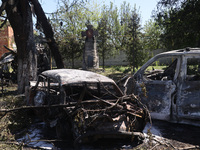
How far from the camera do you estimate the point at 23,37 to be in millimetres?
8531

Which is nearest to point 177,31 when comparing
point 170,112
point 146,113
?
point 170,112

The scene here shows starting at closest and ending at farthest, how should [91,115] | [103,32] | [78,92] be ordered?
[91,115], [78,92], [103,32]

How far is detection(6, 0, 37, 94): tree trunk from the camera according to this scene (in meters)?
8.46

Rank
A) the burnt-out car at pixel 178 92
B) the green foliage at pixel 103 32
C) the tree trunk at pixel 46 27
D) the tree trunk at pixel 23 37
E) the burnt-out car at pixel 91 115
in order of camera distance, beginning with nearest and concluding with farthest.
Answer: the burnt-out car at pixel 91 115
the burnt-out car at pixel 178 92
the tree trunk at pixel 23 37
the tree trunk at pixel 46 27
the green foliage at pixel 103 32

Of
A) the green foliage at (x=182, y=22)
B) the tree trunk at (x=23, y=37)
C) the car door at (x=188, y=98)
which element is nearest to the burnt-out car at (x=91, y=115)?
the car door at (x=188, y=98)

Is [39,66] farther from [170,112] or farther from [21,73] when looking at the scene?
[170,112]

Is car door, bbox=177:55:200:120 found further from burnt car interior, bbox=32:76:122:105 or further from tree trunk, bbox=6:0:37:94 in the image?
tree trunk, bbox=6:0:37:94

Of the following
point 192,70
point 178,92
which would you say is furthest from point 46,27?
point 178,92

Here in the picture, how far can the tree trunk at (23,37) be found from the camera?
8.46 metres

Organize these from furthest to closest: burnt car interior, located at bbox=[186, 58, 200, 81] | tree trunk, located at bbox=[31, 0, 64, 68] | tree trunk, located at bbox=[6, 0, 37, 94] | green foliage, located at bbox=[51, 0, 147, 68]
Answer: green foliage, located at bbox=[51, 0, 147, 68], tree trunk, located at bbox=[31, 0, 64, 68], tree trunk, located at bbox=[6, 0, 37, 94], burnt car interior, located at bbox=[186, 58, 200, 81]

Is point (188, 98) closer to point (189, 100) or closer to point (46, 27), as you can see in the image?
point (189, 100)

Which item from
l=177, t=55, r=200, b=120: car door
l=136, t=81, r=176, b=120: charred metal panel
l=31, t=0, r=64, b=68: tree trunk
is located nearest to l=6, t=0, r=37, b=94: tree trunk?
l=31, t=0, r=64, b=68: tree trunk

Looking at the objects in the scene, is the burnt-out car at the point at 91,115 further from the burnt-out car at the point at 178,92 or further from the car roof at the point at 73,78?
the burnt-out car at the point at 178,92

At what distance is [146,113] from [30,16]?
7067 millimetres
